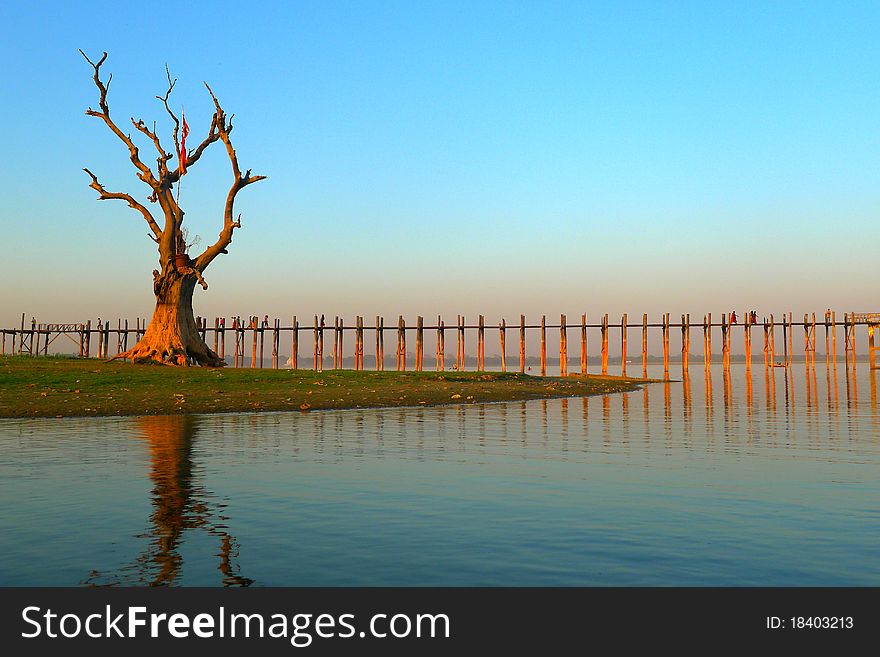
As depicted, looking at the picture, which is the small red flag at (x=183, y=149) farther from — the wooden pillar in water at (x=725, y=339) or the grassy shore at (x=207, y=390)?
the wooden pillar in water at (x=725, y=339)

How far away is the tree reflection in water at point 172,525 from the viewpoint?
24.8ft

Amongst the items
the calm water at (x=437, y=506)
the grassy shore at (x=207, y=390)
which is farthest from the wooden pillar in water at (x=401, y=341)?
the calm water at (x=437, y=506)

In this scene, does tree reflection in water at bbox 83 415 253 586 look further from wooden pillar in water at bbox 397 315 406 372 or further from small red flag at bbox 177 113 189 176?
wooden pillar in water at bbox 397 315 406 372

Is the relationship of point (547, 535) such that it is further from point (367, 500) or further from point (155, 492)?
point (155, 492)

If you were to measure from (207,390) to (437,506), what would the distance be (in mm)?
25832

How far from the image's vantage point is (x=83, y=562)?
816 cm

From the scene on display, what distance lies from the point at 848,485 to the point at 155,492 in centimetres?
1029

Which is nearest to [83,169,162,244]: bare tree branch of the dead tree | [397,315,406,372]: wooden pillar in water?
the dead tree

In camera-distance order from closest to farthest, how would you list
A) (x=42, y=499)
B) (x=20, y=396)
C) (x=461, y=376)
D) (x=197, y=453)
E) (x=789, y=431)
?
(x=42, y=499)
(x=197, y=453)
(x=789, y=431)
(x=20, y=396)
(x=461, y=376)

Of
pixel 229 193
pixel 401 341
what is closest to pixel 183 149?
pixel 229 193

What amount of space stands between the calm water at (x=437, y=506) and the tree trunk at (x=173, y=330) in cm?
2520

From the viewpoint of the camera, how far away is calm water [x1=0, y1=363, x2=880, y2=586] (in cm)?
790
